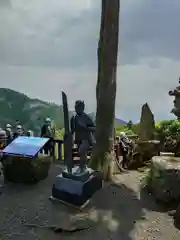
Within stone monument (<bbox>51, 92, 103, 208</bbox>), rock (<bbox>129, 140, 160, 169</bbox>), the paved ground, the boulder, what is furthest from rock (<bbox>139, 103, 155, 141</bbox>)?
stone monument (<bbox>51, 92, 103, 208</bbox>)

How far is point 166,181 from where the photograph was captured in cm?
895

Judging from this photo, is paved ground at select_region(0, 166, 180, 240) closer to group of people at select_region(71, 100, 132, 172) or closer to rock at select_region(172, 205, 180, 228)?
rock at select_region(172, 205, 180, 228)

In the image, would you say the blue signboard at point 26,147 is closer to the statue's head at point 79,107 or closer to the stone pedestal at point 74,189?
the stone pedestal at point 74,189

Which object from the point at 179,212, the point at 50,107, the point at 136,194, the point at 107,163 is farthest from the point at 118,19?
the point at 50,107

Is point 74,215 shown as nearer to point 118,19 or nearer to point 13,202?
point 13,202

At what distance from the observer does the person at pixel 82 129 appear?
27.9ft

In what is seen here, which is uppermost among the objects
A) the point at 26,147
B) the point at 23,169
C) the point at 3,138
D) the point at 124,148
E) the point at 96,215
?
the point at 3,138

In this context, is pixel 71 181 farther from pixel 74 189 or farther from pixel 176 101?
pixel 176 101

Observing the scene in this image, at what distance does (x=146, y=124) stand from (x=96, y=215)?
738 cm

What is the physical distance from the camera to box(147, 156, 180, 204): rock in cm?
Result: 883

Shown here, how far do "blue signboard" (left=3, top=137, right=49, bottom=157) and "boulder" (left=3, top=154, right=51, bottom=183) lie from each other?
0.17 meters

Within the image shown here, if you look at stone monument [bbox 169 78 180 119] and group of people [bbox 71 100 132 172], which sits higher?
stone monument [bbox 169 78 180 119]

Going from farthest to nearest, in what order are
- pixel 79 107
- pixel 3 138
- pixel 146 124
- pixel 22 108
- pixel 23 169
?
1. pixel 22 108
2. pixel 146 124
3. pixel 3 138
4. pixel 23 169
5. pixel 79 107

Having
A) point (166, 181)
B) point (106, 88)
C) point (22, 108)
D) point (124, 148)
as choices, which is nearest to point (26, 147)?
point (106, 88)
